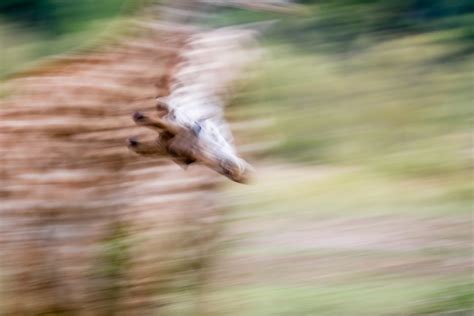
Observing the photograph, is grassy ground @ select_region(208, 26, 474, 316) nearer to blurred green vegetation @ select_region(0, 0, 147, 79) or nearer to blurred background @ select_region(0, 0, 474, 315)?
blurred background @ select_region(0, 0, 474, 315)

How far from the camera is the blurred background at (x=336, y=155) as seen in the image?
2.02m

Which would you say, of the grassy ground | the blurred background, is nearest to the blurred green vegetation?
the blurred background

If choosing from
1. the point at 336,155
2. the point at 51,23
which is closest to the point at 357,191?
the point at 336,155

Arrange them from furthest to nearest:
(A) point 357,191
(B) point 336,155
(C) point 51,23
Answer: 1. (C) point 51,23
2. (B) point 336,155
3. (A) point 357,191

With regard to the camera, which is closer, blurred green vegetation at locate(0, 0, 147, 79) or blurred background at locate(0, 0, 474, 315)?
blurred background at locate(0, 0, 474, 315)

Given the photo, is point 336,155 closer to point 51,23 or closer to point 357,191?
point 357,191

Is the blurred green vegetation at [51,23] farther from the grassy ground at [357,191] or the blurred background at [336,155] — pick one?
the grassy ground at [357,191]

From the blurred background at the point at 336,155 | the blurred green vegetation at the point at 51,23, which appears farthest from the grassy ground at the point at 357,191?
the blurred green vegetation at the point at 51,23

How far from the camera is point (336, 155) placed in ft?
10.1

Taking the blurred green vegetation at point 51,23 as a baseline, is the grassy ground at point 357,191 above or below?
below

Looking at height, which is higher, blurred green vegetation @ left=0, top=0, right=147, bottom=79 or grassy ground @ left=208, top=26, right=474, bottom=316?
blurred green vegetation @ left=0, top=0, right=147, bottom=79

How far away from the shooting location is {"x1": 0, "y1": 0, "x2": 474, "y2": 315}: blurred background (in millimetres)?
2021

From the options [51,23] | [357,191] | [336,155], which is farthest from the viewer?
[51,23]

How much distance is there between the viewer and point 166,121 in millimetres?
1140
